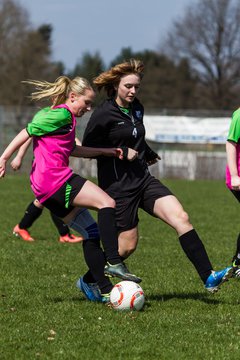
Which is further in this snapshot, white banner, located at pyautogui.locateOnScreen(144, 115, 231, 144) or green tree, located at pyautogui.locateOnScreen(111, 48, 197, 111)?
green tree, located at pyautogui.locateOnScreen(111, 48, 197, 111)

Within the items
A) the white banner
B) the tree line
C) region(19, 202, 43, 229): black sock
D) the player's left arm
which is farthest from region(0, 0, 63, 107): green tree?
the player's left arm

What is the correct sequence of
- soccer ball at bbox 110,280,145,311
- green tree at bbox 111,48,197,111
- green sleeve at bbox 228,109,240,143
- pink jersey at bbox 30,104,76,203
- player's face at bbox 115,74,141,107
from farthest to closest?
green tree at bbox 111,48,197,111 → green sleeve at bbox 228,109,240,143 → player's face at bbox 115,74,141,107 → pink jersey at bbox 30,104,76,203 → soccer ball at bbox 110,280,145,311

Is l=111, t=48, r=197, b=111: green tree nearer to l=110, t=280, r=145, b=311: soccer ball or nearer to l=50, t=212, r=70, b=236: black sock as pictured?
l=50, t=212, r=70, b=236: black sock

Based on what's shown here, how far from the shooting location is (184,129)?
89.2ft

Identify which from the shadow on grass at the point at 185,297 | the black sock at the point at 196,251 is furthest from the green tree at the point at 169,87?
the black sock at the point at 196,251

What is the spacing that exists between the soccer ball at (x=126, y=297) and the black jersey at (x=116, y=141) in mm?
838

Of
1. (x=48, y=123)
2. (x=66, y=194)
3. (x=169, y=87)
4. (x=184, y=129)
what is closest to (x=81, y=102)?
(x=48, y=123)

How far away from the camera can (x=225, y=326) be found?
17.8 feet

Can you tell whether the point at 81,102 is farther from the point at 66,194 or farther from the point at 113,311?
the point at 113,311

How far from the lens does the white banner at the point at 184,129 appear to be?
26.9m

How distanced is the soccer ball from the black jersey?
0.84m

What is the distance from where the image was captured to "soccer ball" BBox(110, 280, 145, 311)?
231 inches

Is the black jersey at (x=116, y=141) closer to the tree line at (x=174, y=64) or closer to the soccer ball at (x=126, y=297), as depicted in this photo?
the soccer ball at (x=126, y=297)

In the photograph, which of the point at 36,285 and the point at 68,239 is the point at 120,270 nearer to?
the point at 36,285
